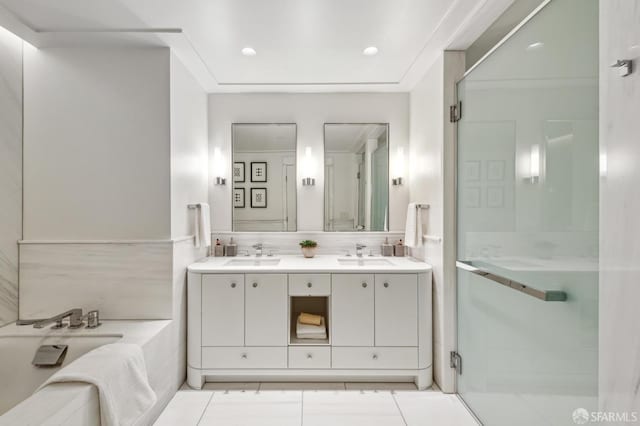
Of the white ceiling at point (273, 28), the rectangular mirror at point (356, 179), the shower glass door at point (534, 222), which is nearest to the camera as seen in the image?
the shower glass door at point (534, 222)

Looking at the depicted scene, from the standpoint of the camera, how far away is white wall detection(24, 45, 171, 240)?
215 centimetres

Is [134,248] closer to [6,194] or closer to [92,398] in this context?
[6,194]

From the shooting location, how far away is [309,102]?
3.05 metres

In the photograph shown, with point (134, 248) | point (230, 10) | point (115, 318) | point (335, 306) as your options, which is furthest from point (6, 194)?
point (335, 306)

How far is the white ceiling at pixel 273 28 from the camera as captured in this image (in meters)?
1.77

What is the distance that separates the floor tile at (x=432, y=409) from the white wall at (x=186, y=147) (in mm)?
1915

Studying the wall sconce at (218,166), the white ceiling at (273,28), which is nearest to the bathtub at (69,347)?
the wall sconce at (218,166)

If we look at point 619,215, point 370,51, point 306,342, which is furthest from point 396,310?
point 370,51

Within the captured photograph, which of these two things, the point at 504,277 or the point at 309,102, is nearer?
the point at 504,277

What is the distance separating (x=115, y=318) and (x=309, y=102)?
2320 millimetres

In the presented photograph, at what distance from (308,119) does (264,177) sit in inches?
26.9

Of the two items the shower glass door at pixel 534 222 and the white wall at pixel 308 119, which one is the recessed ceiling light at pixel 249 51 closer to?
the white wall at pixel 308 119

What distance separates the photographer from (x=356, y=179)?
10.1 ft

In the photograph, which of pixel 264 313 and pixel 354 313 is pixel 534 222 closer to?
pixel 354 313
